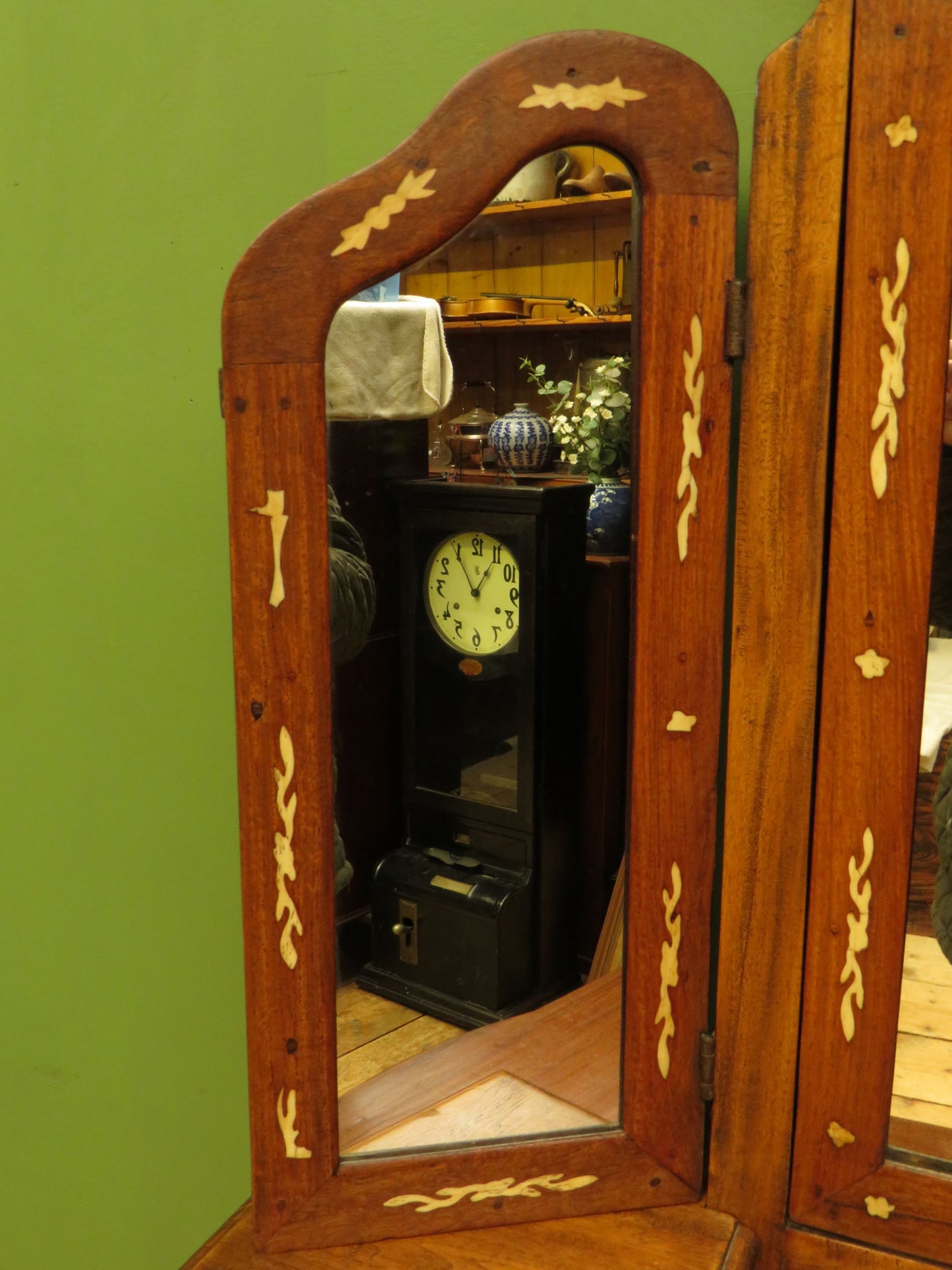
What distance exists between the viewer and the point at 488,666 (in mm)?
840

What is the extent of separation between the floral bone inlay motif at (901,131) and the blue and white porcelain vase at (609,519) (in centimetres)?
26

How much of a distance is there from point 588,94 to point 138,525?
642 millimetres

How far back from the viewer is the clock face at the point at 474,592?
818 mm

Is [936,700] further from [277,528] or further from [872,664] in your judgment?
[277,528]

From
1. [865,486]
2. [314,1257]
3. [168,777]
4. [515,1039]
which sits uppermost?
[865,486]

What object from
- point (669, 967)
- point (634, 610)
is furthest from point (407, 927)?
point (634, 610)

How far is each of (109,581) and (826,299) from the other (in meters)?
0.77

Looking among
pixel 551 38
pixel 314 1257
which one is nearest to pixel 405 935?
pixel 314 1257

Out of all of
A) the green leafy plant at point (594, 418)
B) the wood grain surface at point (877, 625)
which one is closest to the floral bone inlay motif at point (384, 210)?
the green leafy plant at point (594, 418)

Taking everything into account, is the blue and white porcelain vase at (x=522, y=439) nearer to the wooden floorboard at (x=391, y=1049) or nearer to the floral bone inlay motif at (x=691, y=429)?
the floral bone inlay motif at (x=691, y=429)

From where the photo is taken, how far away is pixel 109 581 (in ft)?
3.94

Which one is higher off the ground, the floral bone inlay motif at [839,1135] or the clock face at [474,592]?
the clock face at [474,592]

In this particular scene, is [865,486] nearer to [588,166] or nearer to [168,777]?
[588,166]

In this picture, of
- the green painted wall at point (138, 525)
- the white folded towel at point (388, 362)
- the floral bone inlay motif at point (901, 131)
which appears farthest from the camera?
the green painted wall at point (138, 525)
